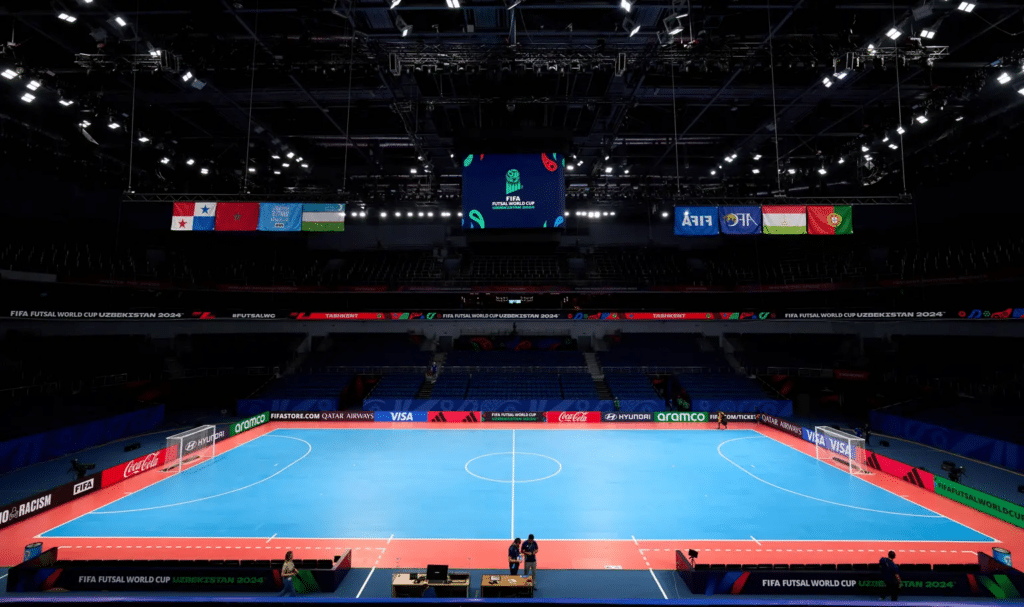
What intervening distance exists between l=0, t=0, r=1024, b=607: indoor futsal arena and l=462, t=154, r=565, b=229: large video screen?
113 millimetres

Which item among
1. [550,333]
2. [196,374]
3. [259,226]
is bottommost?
[196,374]

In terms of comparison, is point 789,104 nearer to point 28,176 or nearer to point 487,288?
point 487,288

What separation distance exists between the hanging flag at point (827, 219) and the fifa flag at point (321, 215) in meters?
13.4

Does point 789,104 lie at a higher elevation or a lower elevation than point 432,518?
higher

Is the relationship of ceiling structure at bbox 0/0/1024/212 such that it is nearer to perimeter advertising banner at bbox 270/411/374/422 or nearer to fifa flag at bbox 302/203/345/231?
fifa flag at bbox 302/203/345/231

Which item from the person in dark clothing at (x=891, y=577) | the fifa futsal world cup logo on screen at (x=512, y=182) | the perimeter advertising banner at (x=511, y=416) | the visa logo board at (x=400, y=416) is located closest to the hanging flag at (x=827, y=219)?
the fifa futsal world cup logo on screen at (x=512, y=182)

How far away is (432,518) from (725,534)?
25.0 ft

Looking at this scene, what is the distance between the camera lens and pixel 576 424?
90.2 ft

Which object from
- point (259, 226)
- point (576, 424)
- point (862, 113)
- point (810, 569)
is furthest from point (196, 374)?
point (862, 113)

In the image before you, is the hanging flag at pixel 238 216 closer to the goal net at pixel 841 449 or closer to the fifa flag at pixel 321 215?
the fifa flag at pixel 321 215

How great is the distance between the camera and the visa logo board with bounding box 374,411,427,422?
2764 cm

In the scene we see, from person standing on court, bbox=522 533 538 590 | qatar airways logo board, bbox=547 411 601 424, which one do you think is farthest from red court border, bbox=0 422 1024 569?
qatar airways logo board, bbox=547 411 601 424

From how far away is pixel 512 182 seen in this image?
557 inches

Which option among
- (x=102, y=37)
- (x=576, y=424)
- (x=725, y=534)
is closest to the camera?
(x=725, y=534)
